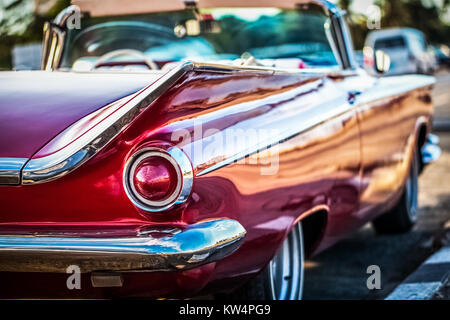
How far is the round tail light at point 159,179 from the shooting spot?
2854 millimetres

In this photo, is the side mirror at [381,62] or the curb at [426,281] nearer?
the curb at [426,281]

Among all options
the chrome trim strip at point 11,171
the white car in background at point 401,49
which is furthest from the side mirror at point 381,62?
the white car in background at point 401,49

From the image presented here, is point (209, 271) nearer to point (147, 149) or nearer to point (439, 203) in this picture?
point (147, 149)

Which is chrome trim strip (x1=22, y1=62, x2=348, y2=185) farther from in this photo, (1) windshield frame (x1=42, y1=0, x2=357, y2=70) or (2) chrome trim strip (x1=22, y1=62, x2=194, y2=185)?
(1) windshield frame (x1=42, y1=0, x2=357, y2=70)

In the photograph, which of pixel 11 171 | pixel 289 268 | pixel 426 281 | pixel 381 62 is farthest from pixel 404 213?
pixel 11 171

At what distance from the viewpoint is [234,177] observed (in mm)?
3082

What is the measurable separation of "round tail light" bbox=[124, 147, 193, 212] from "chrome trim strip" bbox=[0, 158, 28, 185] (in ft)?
1.17

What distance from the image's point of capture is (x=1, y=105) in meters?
3.17

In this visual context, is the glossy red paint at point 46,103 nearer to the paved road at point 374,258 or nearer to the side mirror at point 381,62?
the paved road at point 374,258

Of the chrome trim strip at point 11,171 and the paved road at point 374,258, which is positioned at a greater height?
the chrome trim strip at point 11,171

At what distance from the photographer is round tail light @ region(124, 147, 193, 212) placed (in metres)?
2.85

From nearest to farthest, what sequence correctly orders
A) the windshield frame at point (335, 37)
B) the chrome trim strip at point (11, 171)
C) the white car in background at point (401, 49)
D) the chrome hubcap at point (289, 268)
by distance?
the chrome trim strip at point (11, 171), the chrome hubcap at point (289, 268), the windshield frame at point (335, 37), the white car in background at point (401, 49)

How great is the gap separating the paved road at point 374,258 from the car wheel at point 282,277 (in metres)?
0.58

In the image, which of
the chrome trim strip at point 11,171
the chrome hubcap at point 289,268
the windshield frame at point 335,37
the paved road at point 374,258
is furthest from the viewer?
the windshield frame at point 335,37
